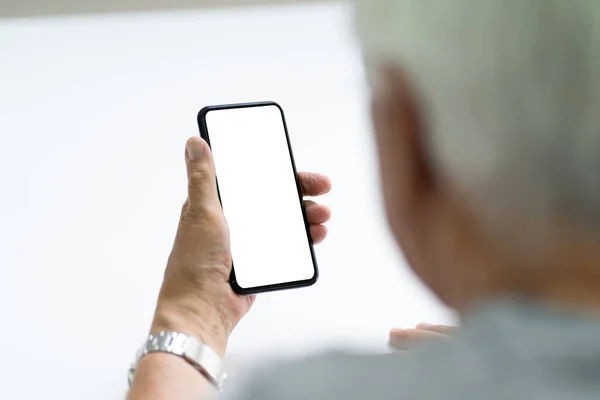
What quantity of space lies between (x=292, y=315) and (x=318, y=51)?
43 cm

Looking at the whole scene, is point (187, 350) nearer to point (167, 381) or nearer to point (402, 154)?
point (167, 381)

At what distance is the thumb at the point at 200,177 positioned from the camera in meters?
0.59

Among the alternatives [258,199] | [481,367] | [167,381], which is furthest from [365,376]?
[258,199]

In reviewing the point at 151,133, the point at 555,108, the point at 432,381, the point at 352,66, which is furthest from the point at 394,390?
the point at 352,66

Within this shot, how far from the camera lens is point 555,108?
0.23 meters

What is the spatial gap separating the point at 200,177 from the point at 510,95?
0.38 m

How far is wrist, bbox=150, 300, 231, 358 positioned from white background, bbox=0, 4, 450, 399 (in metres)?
0.07

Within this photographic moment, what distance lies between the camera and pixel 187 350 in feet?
1.73

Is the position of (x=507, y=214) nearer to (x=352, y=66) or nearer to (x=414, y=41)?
(x=414, y=41)

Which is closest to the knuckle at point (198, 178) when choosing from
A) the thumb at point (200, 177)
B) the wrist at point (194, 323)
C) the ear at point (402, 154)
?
the thumb at point (200, 177)

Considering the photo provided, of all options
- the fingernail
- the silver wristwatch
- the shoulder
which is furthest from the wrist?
the shoulder

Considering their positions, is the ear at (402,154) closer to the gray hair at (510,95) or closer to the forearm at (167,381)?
the gray hair at (510,95)

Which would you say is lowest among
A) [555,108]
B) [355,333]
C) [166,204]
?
[355,333]

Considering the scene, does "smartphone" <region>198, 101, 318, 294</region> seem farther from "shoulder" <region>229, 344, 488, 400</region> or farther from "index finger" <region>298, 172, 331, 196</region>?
"shoulder" <region>229, 344, 488, 400</region>
